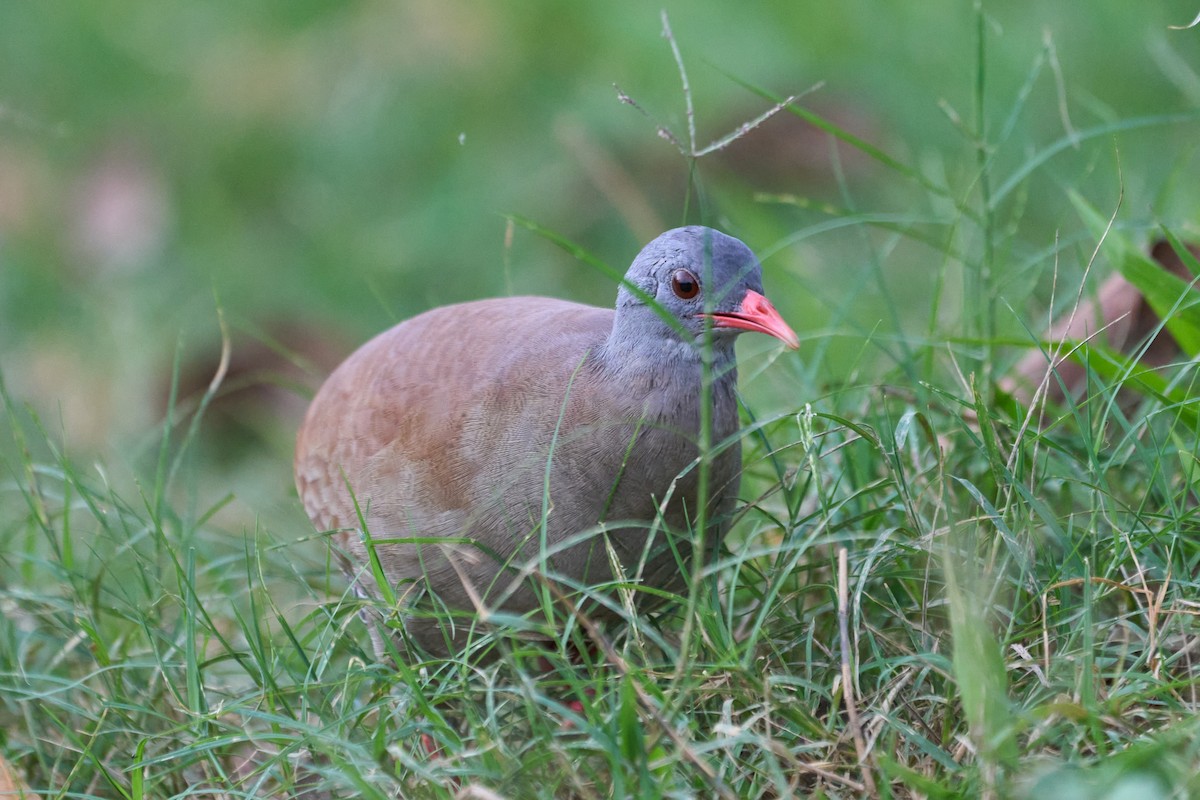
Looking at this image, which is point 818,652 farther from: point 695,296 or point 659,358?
point 695,296

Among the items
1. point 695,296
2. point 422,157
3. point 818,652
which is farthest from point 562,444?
point 422,157

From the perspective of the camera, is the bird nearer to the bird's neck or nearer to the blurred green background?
the bird's neck

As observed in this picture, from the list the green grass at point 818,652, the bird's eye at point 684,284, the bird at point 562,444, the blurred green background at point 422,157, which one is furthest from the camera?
the blurred green background at point 422,157

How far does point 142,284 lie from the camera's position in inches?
271

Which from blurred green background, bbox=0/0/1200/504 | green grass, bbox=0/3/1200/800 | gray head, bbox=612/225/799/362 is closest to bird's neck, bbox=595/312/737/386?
gray head, bbox=612/225/799/362

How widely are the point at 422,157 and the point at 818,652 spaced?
16.0 feet

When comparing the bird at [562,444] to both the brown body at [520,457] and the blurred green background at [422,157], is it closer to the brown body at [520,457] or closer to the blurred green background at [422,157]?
the brown body at [520,457]

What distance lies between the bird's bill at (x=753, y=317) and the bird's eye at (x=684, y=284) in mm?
76

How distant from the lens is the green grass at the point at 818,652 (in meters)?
2.29

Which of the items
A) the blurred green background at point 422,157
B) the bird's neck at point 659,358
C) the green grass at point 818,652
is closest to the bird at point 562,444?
the bird's neck at point 659,358

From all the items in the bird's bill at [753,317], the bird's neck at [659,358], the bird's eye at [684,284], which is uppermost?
the bird's eye at [684,284]

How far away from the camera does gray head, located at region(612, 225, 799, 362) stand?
2998 mm

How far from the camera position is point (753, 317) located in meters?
2.99

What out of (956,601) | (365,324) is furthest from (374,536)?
(365,324)
